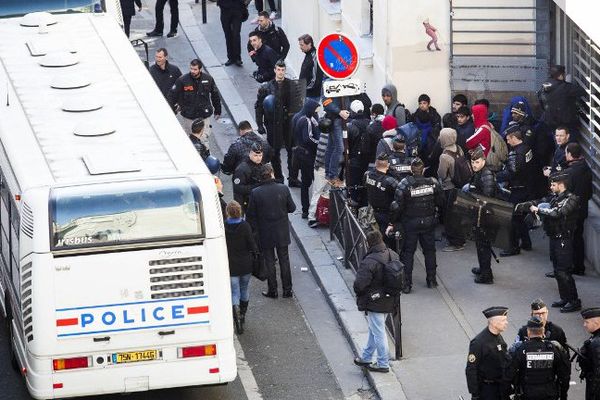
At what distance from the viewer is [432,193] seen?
1895cm

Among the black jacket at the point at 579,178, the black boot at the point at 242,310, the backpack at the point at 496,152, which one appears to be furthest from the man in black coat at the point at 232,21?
the black jacket at the point at 579,178

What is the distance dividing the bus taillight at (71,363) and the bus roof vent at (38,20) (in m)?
6.75

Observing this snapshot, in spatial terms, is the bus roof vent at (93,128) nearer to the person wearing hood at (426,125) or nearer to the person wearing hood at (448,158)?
the person wearing hood at (448,158)

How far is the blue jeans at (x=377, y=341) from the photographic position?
55.6 ft

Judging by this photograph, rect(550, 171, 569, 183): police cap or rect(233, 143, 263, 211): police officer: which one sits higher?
rect(550, 171, 569, 183): police cap

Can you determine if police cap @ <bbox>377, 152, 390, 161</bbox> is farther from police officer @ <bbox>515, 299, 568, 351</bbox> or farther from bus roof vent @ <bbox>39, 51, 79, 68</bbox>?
police officer @ <bbox>515, 299, 568, 351</bbox>

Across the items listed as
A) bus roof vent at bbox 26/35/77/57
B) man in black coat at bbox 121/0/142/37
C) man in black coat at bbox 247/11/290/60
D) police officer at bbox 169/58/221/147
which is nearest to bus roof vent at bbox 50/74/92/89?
bus roof vent at bbox 26/35/77/57

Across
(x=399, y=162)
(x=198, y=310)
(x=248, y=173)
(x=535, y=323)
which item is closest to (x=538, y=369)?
(x=535, y=323)

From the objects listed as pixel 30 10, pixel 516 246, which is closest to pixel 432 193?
pixel 516 246

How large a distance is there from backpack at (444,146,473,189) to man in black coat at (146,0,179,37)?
11961 mm

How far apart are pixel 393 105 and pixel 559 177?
14.8ft

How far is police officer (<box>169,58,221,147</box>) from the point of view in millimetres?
24391

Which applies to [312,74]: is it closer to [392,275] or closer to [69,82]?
[69,82]

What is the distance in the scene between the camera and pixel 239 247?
18.4 meters
